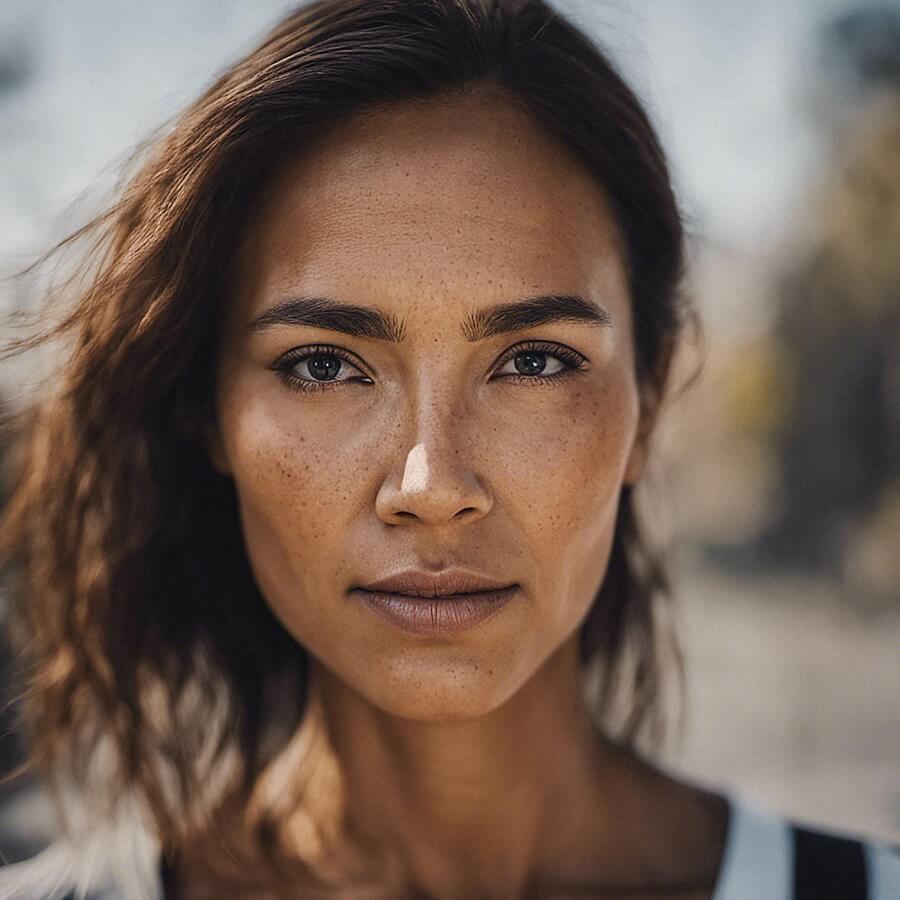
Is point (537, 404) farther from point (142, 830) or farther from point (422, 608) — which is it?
point (142, 830)

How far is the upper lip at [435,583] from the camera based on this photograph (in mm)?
1384

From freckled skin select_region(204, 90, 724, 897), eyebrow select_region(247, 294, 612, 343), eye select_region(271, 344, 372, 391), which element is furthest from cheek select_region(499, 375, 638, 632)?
eye select_region(271, 344, 372, 391)

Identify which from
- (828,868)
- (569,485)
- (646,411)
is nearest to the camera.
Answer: (569,485)

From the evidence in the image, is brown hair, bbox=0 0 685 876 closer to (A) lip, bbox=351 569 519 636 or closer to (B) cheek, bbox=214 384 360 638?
(B) cheek, bbox=214 384 360 638

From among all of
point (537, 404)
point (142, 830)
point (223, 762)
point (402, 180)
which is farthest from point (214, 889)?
point (402, 180)

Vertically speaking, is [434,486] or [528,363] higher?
[528,363]

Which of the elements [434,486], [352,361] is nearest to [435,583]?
[434,486]

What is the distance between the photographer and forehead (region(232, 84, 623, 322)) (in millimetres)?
1398

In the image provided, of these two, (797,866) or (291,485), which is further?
(797,866)

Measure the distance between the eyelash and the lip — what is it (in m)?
0.26

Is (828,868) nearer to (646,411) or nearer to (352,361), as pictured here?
(646,411)

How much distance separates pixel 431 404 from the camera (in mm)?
1382

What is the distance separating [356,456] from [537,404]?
0.24 meters

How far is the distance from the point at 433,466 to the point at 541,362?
0.78ft
